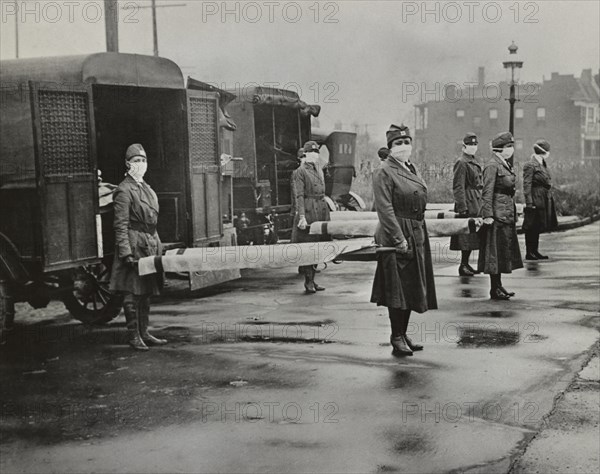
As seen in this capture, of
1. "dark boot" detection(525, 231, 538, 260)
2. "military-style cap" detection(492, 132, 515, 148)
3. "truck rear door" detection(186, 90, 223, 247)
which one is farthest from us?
"dark boot" detection(525, 231, 538, 260)

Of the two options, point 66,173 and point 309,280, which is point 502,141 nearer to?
point 309,280

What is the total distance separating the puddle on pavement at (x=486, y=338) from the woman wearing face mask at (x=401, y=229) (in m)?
0.83

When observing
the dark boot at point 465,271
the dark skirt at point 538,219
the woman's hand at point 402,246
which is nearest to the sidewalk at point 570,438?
the woman's hand at point 402,246

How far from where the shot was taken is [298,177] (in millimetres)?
11648

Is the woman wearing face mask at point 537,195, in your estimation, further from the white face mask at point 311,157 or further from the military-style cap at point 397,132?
the military-style cap at point 397,132

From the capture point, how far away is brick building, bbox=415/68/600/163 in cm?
7038

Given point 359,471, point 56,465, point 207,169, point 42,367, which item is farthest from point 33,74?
point 359,471

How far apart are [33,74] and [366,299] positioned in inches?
199

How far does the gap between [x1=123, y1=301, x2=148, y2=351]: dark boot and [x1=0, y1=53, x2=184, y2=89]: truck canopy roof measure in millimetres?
2566

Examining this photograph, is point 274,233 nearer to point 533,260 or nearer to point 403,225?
point 533,260

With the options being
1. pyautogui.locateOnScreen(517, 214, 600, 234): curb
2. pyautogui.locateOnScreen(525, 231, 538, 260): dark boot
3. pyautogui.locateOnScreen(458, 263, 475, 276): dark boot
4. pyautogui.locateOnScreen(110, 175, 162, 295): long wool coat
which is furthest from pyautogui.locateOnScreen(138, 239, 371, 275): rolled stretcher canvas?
pyautogui.locateOnScreen(517, 214, 600, 234): curb

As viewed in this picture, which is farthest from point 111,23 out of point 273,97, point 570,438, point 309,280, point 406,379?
point 570,438

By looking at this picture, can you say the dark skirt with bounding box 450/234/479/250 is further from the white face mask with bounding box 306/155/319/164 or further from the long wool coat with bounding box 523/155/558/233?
the long wool coat with bounding box 523/155/558/233

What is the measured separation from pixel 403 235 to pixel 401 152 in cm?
77
